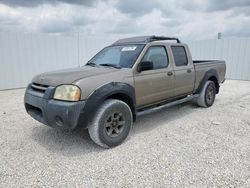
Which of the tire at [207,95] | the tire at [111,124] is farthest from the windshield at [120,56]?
the tire at [207,95]

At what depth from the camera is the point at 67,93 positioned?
3.18 metres

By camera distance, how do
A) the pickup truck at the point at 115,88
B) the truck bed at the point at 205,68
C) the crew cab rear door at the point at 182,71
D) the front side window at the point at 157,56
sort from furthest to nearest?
the truck bed at the point at 205,68
the crew cab rear door at the point at 182,71
the front side window at the point at 157,56
the pickup truck at the point at 115,88

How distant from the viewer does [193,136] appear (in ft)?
13.2

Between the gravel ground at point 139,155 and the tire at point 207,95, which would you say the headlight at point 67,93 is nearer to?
the gravel ground at point 139,155

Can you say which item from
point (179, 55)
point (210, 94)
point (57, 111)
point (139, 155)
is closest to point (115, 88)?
point (57, 111)

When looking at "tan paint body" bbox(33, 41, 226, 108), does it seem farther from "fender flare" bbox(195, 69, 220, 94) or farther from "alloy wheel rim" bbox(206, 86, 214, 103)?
"alloy wheel rim" bbox(206, 86, 214, 103)

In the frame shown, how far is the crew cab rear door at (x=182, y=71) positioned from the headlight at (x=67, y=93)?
7.95ft

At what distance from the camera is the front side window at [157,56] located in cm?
425

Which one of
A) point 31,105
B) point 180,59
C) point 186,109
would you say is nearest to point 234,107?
point 186,109

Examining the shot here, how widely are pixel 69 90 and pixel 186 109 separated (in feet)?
12.3

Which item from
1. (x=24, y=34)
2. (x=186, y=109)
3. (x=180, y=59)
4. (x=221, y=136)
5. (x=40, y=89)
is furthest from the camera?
(x=24, y=34)

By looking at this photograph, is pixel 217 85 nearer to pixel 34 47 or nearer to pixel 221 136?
pixel 221 136

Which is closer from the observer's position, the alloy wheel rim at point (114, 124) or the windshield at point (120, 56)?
the alloy wheel rim at point (114, 124)

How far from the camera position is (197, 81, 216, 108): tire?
5844 mm
